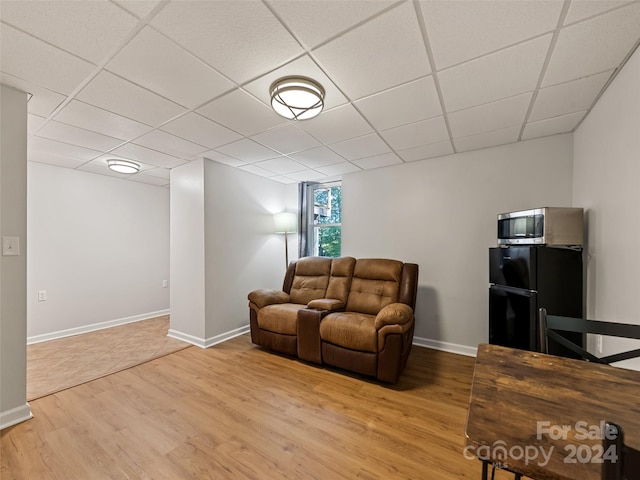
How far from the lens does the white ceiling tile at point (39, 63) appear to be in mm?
1472

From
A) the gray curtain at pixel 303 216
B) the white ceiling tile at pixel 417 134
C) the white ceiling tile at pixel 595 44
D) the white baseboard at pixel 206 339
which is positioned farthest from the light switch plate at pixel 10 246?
the white ceiling tile at pixel 595 44

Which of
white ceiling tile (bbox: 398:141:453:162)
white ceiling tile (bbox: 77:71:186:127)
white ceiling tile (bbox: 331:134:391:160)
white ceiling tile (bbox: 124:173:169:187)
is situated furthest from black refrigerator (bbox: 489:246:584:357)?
white ceiling tile (bbox: 124:173:169:187)

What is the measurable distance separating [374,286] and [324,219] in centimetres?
191

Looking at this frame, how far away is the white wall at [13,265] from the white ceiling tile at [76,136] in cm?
63

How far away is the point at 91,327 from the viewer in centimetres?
402

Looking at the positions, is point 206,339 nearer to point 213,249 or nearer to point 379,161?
point 213,249

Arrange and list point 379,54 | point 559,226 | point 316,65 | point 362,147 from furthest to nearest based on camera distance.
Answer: point 362,147, point 559,226, point 316,65, point 379,54

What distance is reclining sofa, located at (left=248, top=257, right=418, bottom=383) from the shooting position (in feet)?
8.06

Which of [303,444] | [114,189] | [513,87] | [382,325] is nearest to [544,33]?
[513,87]

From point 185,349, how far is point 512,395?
3.49 meters

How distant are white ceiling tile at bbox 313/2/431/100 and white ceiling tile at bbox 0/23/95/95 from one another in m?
1.54

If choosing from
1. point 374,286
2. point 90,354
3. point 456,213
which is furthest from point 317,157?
point 90,354

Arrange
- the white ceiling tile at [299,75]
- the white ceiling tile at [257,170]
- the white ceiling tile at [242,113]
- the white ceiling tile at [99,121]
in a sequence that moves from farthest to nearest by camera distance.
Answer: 1. the white ceiling tile at [257,170]
2. the white ceiling tile at [99,121]
3. the white ceiling tile at [242,113]
4. the white ceiling tile at [299,75]

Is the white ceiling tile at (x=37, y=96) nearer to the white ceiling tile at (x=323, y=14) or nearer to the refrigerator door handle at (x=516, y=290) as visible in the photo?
the white ceiling tile at (x=323, y=14)
